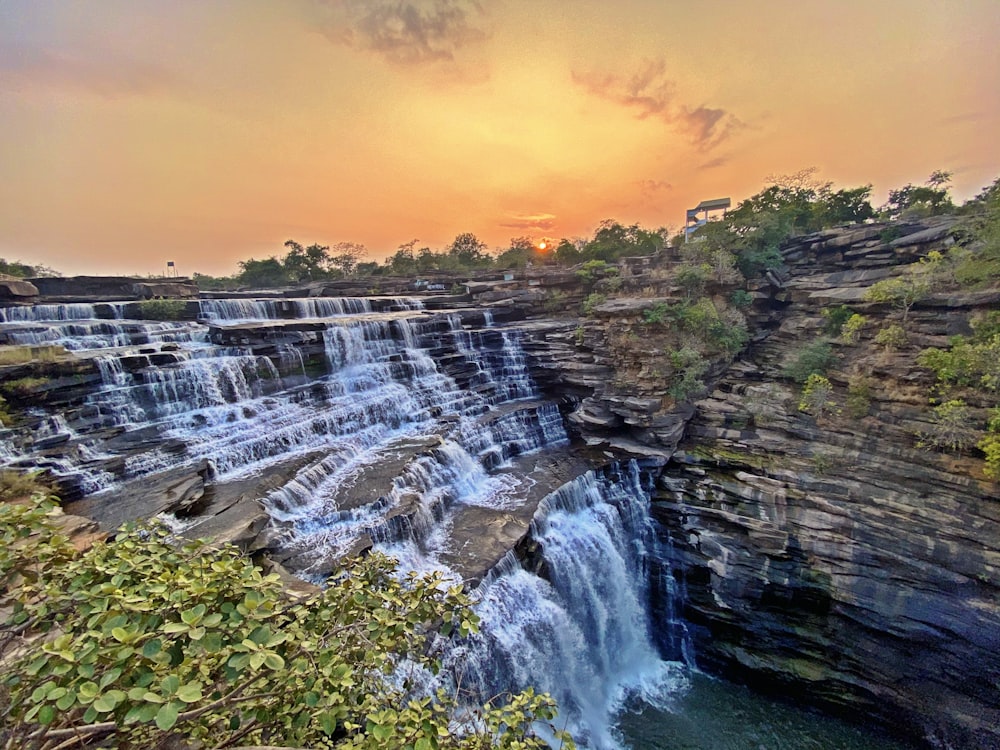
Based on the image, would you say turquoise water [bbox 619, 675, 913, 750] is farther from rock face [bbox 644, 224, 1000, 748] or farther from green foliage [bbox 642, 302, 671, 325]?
green foliage [bbox 642, 302, 671, 325]

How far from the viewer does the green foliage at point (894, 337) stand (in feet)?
38.8

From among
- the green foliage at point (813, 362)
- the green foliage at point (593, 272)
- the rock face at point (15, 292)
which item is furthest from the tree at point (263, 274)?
the green foliage at point (813, 362)

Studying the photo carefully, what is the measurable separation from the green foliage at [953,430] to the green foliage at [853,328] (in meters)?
3.68

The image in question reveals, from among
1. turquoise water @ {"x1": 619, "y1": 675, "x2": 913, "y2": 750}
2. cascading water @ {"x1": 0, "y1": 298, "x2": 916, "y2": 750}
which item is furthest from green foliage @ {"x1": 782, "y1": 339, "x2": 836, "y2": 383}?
turquoise water @ {"x1": 619, "y1": 675, "x2": 913, "y2": 750}

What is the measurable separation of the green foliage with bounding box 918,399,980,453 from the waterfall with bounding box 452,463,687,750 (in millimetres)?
6688

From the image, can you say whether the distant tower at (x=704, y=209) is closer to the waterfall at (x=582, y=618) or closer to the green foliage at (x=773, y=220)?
the green foliage at (x=773, y=220)

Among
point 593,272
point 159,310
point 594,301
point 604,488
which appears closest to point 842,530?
point 604,488

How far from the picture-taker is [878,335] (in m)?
12.2

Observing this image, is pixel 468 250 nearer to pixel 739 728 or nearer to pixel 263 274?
pixel 263 274

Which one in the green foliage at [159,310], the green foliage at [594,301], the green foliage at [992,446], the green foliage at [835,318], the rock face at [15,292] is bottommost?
the green foliage at [992,446]

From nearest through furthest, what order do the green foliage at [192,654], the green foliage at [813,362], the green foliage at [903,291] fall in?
the green foliage at [192,654] → the green foliage at [903,291] → the green foliage at [813,362]

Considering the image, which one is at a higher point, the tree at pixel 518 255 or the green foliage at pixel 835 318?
the tree at pixel 518 255

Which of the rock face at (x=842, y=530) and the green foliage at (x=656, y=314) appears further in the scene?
the green foliage at (x=656, y=314)

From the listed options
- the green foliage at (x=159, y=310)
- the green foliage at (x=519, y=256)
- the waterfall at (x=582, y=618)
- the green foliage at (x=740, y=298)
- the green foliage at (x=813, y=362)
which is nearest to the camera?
the waterfall at (x=582, y=618)
